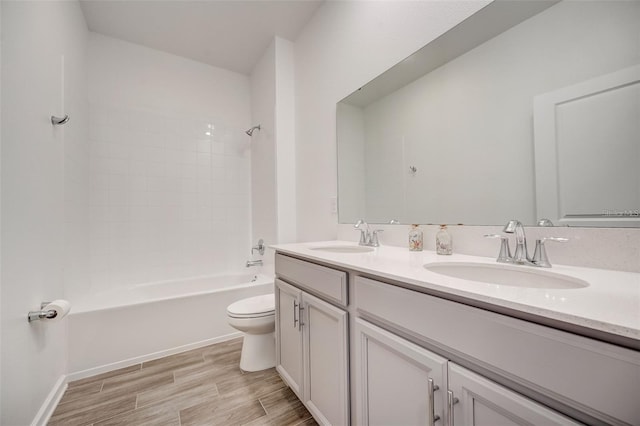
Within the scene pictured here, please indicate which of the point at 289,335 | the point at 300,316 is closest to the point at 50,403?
the point at 289,335

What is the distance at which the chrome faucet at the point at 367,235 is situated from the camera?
1.59 m

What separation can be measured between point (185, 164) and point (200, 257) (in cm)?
103

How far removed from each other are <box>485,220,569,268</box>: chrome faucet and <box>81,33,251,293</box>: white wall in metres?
2.66

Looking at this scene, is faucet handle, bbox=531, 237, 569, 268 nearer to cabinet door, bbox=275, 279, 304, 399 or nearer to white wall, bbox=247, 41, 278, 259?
cabinet door, bbox=275, 279, 304, 399

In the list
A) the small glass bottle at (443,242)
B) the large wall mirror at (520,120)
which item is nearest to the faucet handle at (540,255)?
the large wall mirror at (520,120)

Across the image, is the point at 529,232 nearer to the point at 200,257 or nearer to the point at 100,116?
the point at 200,257

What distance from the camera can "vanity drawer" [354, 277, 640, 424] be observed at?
0.41 metres

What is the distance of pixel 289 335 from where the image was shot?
1.48 m

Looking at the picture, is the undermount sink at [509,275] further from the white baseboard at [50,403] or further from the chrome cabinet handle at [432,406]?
the white baseboard at [50,403]

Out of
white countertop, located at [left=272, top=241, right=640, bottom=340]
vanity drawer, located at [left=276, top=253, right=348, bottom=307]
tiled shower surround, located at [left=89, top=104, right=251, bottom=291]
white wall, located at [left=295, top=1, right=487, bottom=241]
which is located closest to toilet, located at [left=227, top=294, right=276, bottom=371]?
vanity drawer, located at [left=276, top=253, right=348, bottom=307]

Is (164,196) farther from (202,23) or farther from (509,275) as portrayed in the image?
(509,275)

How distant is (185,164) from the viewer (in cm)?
282

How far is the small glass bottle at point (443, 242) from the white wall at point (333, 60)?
0.91m

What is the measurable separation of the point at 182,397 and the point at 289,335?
76 centimetres
